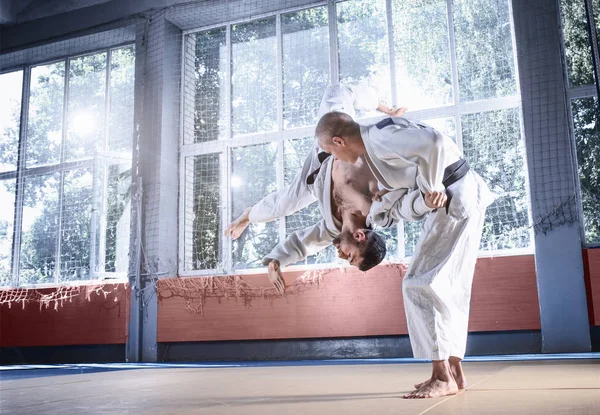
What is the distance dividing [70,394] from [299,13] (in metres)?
A: 5.37

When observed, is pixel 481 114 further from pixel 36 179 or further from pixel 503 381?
pixel 36 179

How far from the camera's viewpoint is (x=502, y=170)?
236 inches

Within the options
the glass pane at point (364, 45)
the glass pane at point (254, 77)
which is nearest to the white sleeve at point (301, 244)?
the glass pane at point (364, 45)

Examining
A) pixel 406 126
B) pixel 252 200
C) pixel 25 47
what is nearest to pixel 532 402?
pixel 406 126

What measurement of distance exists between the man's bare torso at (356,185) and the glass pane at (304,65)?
4098 mm

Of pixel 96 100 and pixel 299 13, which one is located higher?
pixel 299 13

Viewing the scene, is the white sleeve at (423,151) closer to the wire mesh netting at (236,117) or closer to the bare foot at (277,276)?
the bare foot at (277,276)

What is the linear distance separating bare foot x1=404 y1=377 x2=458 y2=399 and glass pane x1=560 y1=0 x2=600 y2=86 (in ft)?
14.3

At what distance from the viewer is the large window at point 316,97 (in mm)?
6125

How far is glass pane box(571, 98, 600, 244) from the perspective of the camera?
5.63m

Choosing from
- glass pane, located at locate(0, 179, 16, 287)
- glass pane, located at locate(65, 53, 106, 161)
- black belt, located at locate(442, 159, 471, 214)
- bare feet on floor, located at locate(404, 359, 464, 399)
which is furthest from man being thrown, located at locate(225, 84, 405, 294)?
glass pane, located at locate(0, 179, 16, 287)

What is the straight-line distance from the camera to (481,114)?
6.21 metres

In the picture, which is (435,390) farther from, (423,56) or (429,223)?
(423,56)

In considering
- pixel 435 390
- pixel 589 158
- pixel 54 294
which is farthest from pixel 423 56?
pixel 54 294
